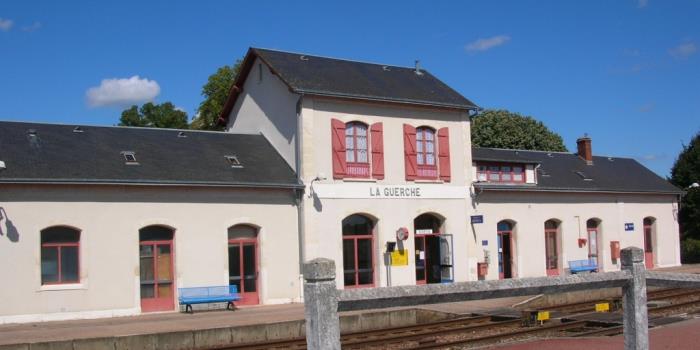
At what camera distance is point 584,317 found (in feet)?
54.0

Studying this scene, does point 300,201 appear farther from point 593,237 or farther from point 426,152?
point 593,237

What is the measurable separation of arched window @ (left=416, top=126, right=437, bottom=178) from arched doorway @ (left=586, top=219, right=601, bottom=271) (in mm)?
8528

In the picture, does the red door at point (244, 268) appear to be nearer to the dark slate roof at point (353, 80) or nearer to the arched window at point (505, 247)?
the dark slate roof at point (353, 80)

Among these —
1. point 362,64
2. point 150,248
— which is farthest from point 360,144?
point 150,248

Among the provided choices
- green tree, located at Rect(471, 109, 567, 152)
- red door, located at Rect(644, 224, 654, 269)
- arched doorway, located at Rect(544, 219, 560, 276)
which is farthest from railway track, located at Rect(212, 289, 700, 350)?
green tree, located at Rect(471, 109, 567, 152)

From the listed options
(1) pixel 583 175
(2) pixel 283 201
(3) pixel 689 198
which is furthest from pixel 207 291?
(3) pixel 689 198

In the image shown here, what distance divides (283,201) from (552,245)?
11562 millimetres

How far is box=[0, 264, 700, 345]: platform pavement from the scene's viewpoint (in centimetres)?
1455

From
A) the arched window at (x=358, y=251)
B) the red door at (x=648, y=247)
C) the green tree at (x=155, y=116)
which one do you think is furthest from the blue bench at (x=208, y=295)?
the green tree at (x=155, y=116)

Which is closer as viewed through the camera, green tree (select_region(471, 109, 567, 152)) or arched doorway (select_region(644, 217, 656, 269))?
arched doorway (select_region(644, 217, 656, 269))

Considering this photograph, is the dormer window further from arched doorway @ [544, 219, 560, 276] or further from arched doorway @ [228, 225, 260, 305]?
arched doorway @ [228, 225, 260, 305]

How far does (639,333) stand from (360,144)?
675 inches

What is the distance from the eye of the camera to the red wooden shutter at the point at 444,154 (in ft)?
78.4

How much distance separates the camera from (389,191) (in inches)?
894
